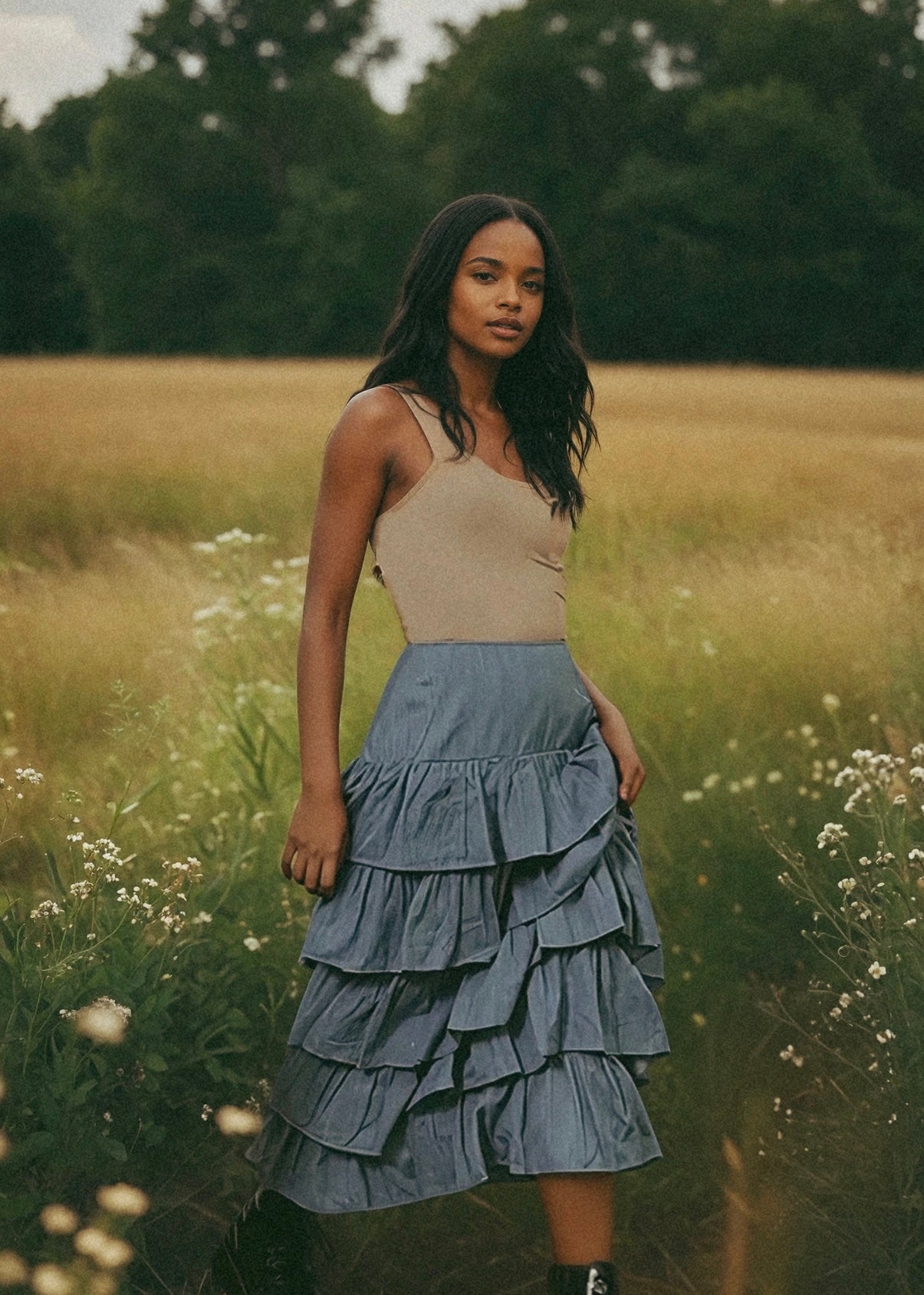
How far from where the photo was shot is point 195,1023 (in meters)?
2.42

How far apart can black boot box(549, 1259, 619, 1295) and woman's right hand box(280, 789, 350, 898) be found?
0.60 metres

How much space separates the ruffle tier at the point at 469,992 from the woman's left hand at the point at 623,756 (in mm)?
110

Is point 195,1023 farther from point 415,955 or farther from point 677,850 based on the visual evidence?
point 677,850

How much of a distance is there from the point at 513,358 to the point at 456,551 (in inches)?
15.7

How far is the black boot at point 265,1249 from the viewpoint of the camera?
7.00 feet

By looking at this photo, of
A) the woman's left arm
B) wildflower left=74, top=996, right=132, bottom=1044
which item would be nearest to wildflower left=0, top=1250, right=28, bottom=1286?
wildflower left=74, top=996, right=132, bottom=1044

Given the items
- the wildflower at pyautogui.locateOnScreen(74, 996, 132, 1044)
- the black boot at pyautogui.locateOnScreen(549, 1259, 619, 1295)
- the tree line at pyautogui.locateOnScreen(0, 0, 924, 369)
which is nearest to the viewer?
the wildflower at pyautogui.locateOnScreen(74, 996, 132, 1044)

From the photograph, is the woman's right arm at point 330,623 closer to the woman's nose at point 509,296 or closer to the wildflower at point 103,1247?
the woman's nose at point 509,296

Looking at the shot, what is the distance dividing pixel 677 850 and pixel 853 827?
1.38ft

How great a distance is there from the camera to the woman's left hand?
2211 mm

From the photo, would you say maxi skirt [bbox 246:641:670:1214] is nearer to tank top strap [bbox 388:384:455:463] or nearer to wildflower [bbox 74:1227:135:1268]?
tank top strap [bbox 388:384:455:463]

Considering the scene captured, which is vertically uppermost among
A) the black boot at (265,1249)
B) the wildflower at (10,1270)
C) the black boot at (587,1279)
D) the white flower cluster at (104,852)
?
the white flower cluster at (104,852)

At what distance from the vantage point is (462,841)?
6.57ft

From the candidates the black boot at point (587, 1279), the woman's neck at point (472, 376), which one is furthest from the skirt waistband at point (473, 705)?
the black boot at point (587, 1279)
